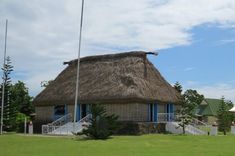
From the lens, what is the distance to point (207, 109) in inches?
3142

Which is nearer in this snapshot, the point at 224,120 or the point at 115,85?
the point at 224,120

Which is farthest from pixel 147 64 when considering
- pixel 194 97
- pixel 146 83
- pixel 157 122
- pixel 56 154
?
pixel 194 97

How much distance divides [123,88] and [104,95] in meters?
1.74

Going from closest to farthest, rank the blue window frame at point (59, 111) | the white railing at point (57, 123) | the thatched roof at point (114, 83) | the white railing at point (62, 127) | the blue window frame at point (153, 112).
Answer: the thatched roof at point (114, 83) → the white railing at point (62, 127) → the blue window frame at point (153, 112) → the white railing at point (57, 123) → the blue window frame at point (59, 111)

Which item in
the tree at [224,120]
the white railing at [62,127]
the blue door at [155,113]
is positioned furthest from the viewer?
the blue door at [155,113]

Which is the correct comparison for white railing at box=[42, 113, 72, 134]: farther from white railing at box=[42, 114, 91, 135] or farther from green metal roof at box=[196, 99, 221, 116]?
green metal roof at box=[196, 99, 221, 116]

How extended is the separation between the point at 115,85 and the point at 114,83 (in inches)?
14.1

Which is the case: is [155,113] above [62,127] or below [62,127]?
above

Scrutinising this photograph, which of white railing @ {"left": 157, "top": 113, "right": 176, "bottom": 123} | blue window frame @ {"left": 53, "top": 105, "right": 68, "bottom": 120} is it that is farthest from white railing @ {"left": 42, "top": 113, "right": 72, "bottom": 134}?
white railing @ {"left": 157, "top": 113, "right": 176, "bottom": 123}

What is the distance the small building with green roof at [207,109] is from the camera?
78062 millimetres

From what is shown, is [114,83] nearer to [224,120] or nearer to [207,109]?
[224,120]

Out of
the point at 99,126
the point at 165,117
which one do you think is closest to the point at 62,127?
the point at 165,117

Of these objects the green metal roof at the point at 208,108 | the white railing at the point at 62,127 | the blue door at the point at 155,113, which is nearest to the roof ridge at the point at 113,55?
the blue door at the point at 155,113

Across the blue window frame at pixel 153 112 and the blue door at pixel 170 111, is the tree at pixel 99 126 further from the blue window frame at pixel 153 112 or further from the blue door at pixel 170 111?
the blue door at pixel 170 111
